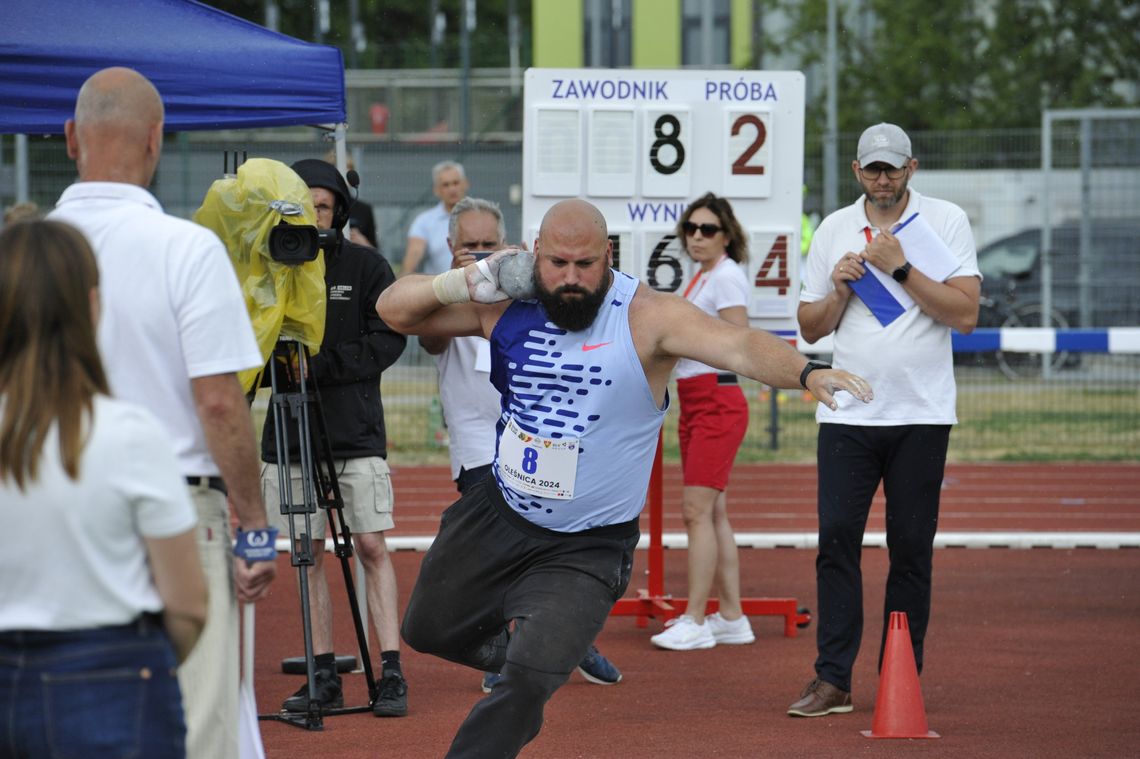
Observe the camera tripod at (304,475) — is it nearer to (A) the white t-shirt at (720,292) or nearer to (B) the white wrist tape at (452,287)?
(B) the white wrist tape at (452,287)

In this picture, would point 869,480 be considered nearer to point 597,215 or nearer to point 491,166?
point 597,215

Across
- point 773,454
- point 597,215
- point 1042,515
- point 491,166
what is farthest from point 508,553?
point 491,166

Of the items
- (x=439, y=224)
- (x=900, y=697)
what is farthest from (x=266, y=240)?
(x=439, y=224)

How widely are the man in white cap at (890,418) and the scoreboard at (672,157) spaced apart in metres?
2.24

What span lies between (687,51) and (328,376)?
35.0 metres

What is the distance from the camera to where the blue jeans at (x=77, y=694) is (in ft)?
11.0

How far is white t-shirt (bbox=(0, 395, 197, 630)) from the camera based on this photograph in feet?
10.9

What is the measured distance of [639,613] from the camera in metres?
9.28

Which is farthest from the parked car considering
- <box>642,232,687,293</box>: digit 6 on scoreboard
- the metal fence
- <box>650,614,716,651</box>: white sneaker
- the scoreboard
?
<box>650,614,716,651</box>: white sneaker

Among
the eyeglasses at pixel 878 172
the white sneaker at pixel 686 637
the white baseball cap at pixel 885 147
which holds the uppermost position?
the white baseball cap at pixel 885 147

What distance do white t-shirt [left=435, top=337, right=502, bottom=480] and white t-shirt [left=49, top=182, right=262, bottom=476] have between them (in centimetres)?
339

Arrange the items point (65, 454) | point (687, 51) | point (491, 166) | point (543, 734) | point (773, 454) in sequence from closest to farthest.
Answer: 1. point (65, 454)
2. point (543, 734)
3. point (773, 454)
4. point (491, 166)
5. point (687, 51)

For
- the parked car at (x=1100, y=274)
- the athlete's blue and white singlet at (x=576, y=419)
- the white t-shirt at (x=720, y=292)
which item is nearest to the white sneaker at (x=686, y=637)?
the white t-shirt at (x=720, y=292)

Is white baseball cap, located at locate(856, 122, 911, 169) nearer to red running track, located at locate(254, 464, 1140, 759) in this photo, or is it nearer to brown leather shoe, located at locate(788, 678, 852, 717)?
brown leather shoe, located at locate(788, 678, 852, 717)
